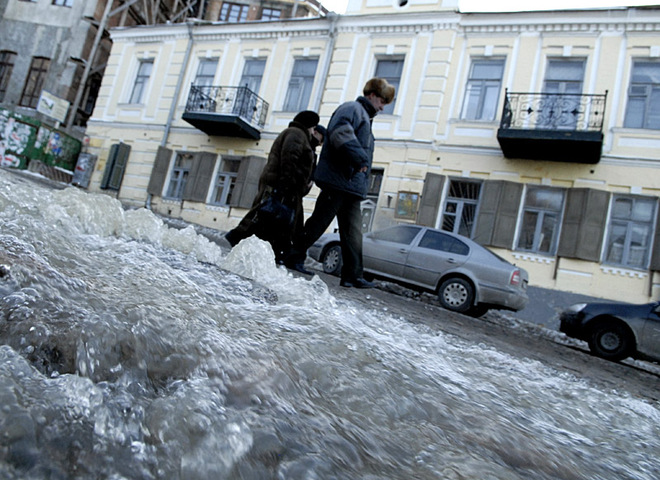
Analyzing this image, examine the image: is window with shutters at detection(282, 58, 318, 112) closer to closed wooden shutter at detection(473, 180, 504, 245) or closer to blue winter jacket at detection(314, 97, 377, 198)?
closed wooden shutter at detection(473, 180, 504, 245)

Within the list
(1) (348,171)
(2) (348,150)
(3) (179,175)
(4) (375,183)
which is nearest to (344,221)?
(1) (348,171)

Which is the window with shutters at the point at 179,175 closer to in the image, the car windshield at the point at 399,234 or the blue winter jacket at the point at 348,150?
the car windshield at the point at 399,234

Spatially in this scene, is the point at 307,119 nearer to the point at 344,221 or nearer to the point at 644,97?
the point at 344,221

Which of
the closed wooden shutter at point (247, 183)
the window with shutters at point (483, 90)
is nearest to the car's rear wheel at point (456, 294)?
the window with shutters at point (483, 90)

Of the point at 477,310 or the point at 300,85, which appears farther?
the point at 300,85

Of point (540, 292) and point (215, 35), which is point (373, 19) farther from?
point (540, 292)

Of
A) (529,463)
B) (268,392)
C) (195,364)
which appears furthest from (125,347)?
(529,463)

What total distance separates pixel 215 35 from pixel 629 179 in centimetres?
1446

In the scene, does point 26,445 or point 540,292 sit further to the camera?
point 540,292

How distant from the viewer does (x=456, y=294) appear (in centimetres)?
778

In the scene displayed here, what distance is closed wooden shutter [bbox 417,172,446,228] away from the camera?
12.2 metres

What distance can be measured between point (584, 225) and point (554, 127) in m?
2.48

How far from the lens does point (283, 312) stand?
2180 millimetres

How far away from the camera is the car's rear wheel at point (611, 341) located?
689 cm
